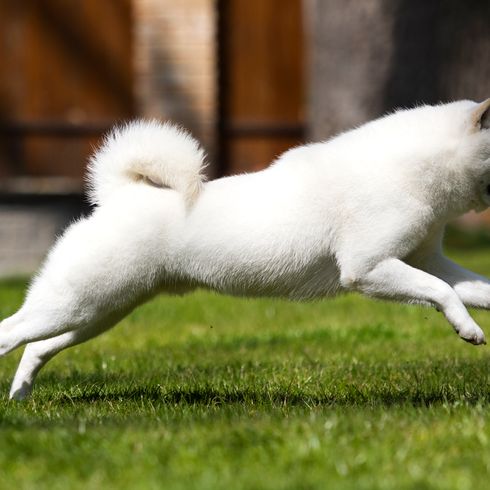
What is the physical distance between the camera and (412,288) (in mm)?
4805

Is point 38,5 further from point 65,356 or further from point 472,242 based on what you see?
point 65,356

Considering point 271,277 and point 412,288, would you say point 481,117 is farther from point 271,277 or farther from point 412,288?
point 271,277

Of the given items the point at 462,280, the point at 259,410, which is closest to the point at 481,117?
the point at 462,280

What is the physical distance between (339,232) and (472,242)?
9.04m

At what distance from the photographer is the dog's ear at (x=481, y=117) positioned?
4945mm

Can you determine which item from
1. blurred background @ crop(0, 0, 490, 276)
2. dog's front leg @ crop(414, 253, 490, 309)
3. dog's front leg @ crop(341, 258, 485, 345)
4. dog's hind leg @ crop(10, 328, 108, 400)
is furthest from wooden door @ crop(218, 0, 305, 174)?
dog's front leg @ crop(341, 258, 485, 345)

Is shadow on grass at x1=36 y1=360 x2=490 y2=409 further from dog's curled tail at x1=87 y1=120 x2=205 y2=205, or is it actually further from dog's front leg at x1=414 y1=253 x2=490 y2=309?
dog's curled tail at x1=87 y1=120 x2=205 y2=205

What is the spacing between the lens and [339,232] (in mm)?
4953

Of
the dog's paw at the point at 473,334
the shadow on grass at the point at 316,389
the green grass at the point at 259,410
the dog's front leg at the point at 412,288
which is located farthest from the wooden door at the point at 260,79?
the dog's paw at the point at 473,334

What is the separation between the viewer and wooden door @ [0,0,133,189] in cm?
1388

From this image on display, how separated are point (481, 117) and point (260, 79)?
903 centimetres

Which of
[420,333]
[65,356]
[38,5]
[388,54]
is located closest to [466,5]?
[388,54]

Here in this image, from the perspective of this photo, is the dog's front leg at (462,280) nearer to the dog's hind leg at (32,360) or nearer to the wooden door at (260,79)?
the dog's hind leg at (32,360)

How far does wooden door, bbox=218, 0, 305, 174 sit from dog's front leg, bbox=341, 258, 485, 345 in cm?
910
